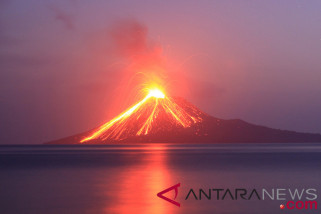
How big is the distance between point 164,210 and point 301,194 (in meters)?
6.12

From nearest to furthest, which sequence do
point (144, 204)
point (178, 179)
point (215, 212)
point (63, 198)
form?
point (215, 212), point (144, 204), point (63, 198), point (178, 179)

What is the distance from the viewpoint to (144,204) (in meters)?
15.2

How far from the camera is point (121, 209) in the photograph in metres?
14.5

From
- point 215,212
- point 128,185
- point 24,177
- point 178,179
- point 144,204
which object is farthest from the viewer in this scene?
point 24,177

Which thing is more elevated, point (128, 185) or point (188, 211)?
point (128, 185)

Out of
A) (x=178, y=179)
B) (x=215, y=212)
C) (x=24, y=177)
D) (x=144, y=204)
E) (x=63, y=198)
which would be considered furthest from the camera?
(x=24, y=177)

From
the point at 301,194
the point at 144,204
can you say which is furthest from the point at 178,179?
the point at 144,204

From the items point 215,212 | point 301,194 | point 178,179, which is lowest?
point 215,212

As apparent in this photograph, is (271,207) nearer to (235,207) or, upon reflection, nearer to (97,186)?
(235,207)

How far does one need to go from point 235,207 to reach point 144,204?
274 centimetres

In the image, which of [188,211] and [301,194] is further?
[301,194]

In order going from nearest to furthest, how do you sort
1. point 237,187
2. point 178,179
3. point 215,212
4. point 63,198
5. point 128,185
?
1. point 215,212
2. point 63,198
3. point 237,187
4. point 128,185
5. point 178,179

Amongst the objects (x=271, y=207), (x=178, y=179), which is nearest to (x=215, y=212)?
(x=271, y=207)

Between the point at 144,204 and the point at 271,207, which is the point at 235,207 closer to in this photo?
the point at 271,207
